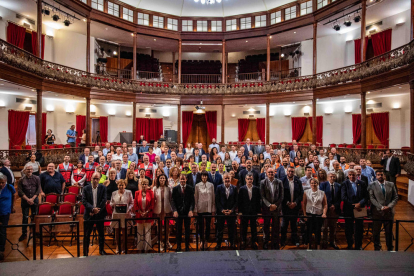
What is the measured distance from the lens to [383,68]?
954cm

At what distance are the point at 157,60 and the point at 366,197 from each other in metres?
16.2

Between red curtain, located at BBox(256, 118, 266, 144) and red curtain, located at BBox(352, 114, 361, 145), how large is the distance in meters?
5.01

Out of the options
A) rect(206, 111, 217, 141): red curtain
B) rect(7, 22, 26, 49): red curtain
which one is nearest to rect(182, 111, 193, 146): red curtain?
rect(206, 111, 217, 141): red curtain

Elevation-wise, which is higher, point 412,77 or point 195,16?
point 195,16

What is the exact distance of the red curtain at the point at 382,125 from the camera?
40.7 feet

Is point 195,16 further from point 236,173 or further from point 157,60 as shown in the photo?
point 236,173

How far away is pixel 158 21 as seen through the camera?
15.7 m

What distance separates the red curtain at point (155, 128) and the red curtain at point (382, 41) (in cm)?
1235

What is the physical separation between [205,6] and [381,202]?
14.6 m

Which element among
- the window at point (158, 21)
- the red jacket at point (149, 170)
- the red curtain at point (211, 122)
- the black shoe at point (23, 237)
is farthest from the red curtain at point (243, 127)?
the black shoe at point (23, 237)

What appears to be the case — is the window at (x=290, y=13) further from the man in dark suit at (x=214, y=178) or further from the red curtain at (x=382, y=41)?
the man in dark suit at (x=214, y=178)

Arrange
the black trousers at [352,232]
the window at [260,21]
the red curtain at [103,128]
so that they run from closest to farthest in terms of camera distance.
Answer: the black trousers at [352,232], the window at [260,21], the red curtain at [103,128]

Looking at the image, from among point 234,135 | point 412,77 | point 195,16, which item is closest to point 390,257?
point 412,77

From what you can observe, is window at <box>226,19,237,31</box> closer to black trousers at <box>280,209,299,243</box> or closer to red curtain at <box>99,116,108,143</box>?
red curtain at <box>99,116,108,143</box>
